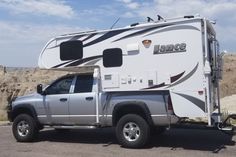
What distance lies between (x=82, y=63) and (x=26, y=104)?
2.20m

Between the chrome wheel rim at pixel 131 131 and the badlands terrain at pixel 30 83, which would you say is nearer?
the chrome wheel rim at pixel 131 131

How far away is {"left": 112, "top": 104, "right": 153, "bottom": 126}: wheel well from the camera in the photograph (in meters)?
12.1

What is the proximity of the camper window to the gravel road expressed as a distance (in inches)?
90.9

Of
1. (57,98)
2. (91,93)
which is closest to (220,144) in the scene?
(91,93)

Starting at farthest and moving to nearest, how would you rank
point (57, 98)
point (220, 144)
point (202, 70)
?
point (57, 98) → point (220, 144) → point (202, 70)

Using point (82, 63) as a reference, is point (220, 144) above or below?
below

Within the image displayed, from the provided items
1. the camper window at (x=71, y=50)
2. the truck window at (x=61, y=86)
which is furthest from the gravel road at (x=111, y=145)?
the camper window at (x=71, y=50)

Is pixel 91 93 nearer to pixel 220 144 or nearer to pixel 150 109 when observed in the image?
pixel 150 109

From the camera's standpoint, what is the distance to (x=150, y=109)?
12.1 meters

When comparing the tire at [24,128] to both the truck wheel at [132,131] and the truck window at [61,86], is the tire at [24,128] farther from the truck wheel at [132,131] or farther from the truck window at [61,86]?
the truck wheel at [132,131]

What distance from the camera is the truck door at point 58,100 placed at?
44.4ft

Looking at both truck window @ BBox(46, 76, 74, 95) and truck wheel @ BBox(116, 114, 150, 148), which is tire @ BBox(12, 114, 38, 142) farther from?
truck wheel @ BBox(116, 114, 150, 148)

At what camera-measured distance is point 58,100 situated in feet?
44.8

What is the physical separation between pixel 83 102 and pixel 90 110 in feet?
0.98
